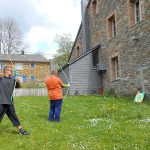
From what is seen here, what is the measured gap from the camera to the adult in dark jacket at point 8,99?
919 centimetres

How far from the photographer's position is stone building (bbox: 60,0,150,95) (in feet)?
60.1

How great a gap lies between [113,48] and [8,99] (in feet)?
46.7

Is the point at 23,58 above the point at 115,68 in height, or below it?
above

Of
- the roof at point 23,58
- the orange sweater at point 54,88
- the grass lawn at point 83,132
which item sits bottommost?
the grass lawn at point 83,132

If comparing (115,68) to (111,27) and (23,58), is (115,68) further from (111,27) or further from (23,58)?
(23,58)

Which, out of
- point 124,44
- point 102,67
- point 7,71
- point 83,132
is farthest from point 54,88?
point 102,67

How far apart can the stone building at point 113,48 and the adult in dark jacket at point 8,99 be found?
1008cm

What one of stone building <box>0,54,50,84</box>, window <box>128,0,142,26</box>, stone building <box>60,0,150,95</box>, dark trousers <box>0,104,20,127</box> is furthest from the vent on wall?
stone building <box>0,54,50,84</box>

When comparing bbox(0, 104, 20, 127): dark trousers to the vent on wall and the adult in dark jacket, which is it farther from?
the vent on wall

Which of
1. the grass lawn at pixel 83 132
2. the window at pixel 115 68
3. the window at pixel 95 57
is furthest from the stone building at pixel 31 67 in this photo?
the grass lawn at pixel 83 132

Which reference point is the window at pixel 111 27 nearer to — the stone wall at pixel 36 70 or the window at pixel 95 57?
the window at pixel 95 57

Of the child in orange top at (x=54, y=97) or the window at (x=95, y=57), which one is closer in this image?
the child in orange top at (x=54, y=97)

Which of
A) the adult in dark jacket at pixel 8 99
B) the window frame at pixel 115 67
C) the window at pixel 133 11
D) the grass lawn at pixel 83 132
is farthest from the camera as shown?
the window frame at pixel 115 67

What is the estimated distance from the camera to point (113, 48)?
22.5 meters
